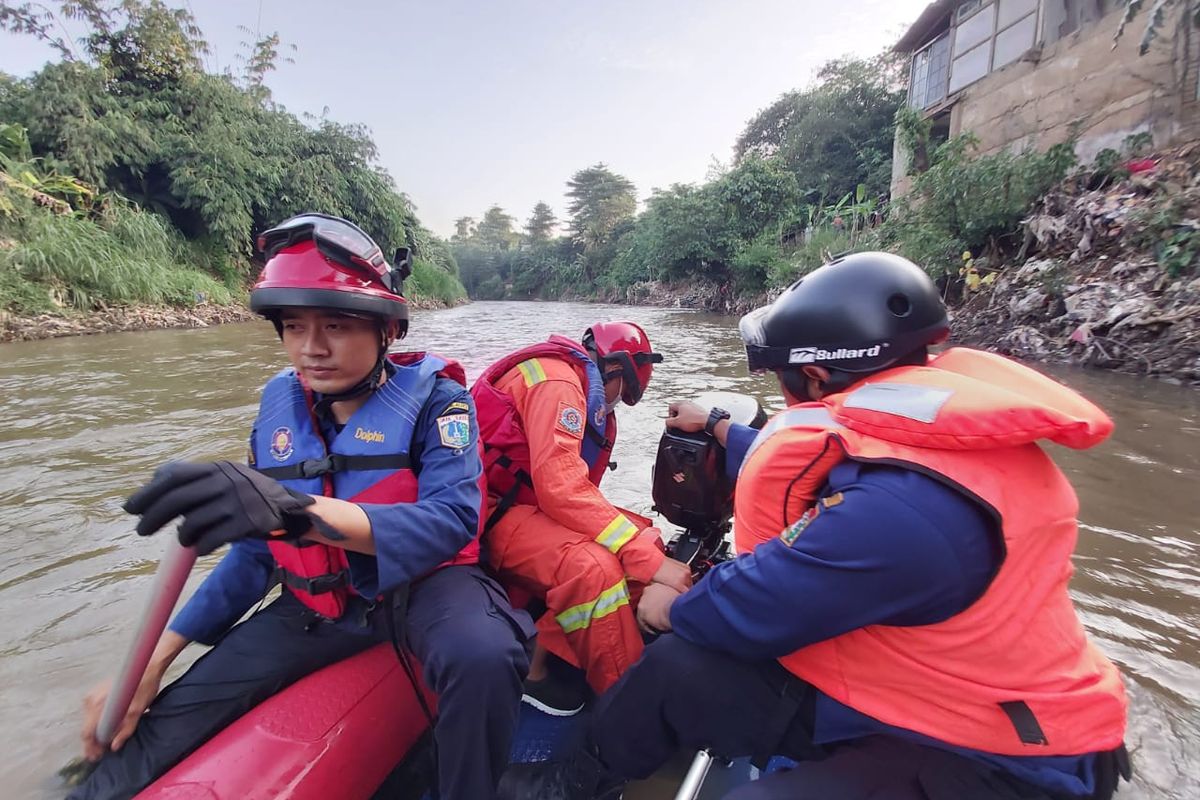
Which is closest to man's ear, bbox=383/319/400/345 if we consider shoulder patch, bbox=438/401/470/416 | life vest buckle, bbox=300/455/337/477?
shoulder patch, bbox=438/401/470/416

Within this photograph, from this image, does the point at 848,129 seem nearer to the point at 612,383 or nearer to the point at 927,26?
the point at 927,26

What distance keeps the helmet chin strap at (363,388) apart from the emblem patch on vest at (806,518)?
45.7 inches

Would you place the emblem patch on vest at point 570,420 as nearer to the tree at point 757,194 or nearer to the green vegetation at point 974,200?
the green vegetation at point 974,200

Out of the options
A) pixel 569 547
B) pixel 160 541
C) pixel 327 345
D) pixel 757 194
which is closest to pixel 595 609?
pixel 569 547

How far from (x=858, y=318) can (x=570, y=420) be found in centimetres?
103

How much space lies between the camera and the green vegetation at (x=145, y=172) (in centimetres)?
1081

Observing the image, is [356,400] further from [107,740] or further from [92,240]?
[92,240]

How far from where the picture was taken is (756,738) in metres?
1.36

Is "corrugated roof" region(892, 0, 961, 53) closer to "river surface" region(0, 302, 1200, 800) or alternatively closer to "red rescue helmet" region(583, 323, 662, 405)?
"river surface" region(0, 302, 1200, 800)

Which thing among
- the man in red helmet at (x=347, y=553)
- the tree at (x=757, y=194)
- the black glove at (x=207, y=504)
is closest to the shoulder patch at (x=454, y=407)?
the man in red helmet at (x=347, y=553)

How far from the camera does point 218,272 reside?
16.6 m

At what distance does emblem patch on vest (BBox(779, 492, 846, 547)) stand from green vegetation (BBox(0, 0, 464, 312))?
497 inches

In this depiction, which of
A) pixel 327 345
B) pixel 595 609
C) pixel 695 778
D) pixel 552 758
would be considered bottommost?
pixel 552 758

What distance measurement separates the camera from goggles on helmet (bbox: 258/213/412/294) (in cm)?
156
